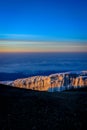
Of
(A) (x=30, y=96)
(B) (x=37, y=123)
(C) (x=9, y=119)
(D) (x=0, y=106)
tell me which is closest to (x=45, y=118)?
(B) (x=37, y=123)

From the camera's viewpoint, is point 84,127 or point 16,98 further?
point 16,98

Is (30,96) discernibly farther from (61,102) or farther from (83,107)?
(83,107)

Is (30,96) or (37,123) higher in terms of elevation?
(30,96)

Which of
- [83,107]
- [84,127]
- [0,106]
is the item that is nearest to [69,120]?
[84,127]

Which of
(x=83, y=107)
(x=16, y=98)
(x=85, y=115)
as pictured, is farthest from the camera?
(x=16, y=98)

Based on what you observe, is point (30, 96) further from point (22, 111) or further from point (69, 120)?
point (69, 120)

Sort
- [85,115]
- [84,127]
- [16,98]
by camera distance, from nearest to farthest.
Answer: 1. [84,127]
2. [85,115]
3. [16,98]
